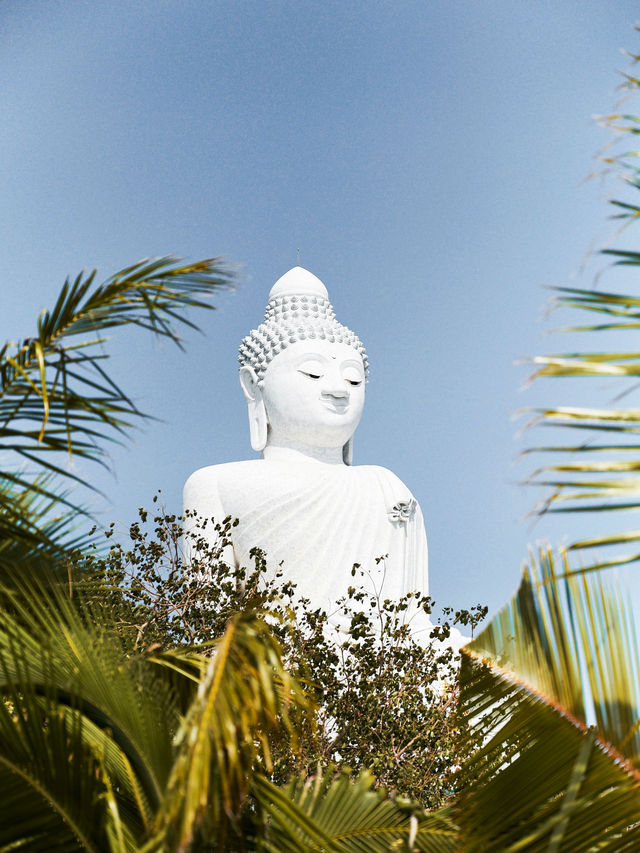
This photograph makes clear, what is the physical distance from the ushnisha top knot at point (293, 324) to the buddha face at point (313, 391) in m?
0.12

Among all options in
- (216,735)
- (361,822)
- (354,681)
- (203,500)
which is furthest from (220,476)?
(216,735)

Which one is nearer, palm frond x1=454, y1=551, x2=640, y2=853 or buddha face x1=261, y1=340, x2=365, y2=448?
palm frond x1=454, y1=551, x2=640, y2=853

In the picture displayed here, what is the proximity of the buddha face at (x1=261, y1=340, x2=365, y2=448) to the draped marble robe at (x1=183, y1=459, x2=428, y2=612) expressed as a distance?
0.50m

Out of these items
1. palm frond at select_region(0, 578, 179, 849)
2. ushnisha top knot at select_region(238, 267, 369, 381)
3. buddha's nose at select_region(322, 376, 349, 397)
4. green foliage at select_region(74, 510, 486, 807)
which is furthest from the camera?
ushnisha top knot at select_region(238, 267, 369, 381)

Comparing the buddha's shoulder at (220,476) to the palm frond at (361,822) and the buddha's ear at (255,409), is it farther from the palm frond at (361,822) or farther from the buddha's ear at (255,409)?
the palm frond at (361,822)

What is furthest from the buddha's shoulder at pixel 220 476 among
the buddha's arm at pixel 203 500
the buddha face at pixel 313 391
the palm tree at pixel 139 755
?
the palm tree at pixel 139 755

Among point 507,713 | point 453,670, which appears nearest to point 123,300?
point 507,713

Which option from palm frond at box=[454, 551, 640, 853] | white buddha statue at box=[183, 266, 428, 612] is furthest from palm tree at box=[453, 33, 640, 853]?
white buddha statue at box=[183, 266, 428, 612]

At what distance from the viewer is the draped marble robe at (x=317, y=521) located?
41.0ft

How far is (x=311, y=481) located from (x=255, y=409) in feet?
4.51

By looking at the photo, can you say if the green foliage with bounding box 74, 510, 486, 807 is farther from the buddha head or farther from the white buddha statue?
the buddha head

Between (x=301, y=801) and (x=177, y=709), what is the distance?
0.53 m

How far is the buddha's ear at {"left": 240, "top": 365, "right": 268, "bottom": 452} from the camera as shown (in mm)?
13492

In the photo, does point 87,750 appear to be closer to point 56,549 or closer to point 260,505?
point 56,549
